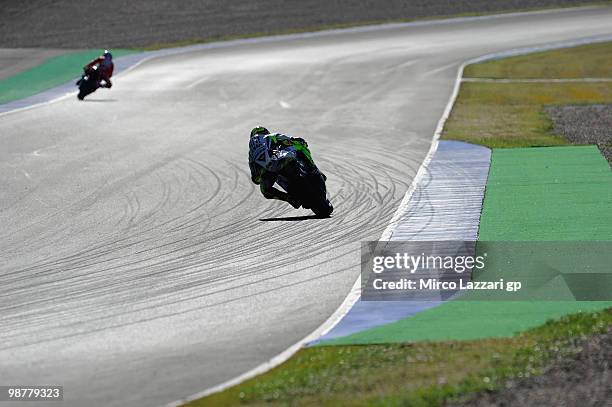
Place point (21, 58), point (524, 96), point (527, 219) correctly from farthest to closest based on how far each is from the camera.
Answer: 1. point (21, 58)
2. point (524, 96)
3. point (527, 219)

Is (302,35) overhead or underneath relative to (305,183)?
overhead

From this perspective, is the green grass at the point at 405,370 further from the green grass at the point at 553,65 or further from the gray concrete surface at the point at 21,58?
the gray concrete surface at the point at 21,58

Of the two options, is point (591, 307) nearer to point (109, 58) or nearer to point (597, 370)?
point (597, 370)

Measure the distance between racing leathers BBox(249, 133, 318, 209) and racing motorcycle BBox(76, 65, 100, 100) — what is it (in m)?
14.4

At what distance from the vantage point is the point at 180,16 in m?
46.6

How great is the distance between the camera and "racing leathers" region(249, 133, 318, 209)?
1462cm

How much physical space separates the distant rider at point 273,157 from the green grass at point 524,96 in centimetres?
710

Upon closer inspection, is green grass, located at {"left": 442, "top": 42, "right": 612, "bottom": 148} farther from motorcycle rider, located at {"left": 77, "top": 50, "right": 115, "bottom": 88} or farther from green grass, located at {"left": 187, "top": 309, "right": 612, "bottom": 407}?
green grass, located at {"left": 187, "top": 309, "right": 612, "bottom": 407}

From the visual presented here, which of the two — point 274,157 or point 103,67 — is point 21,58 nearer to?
point 103,67

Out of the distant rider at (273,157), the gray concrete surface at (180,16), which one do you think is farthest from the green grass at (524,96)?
the gray concrete surface at (180,16)

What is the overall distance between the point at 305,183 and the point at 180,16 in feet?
109

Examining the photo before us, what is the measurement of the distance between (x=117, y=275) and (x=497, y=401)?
5.62m

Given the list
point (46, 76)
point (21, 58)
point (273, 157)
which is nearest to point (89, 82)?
point (46, 76)

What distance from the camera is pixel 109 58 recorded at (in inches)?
1182
